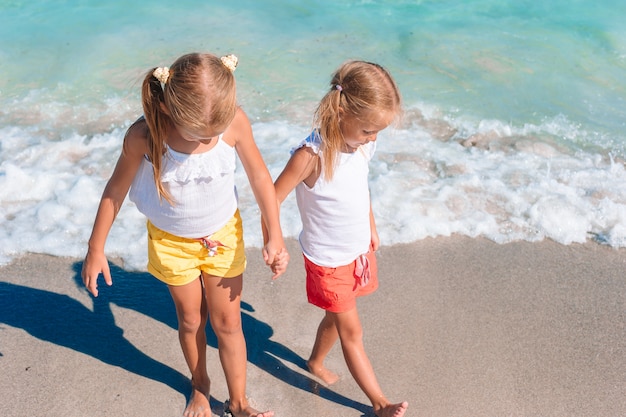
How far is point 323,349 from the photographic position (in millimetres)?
3051

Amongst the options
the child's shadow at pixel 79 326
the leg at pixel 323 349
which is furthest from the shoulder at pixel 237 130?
the child's shadow at pixel 79 326

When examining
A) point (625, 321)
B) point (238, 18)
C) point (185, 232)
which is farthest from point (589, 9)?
point (185, 232)

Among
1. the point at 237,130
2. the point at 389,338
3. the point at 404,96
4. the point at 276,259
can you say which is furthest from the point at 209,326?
the point at 404,96

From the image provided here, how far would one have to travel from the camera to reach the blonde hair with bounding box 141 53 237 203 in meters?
2.15

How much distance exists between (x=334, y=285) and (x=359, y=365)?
15.2 inches

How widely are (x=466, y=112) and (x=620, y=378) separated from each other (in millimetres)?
3510

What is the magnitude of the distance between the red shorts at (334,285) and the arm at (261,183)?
172mm

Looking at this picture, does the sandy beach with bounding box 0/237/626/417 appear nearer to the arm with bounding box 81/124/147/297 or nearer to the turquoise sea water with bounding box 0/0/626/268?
the turquoise sea water with bounding box 0/0/626/268

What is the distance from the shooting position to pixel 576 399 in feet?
9.74

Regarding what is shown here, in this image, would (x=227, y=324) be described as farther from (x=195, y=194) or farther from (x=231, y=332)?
(x=195, y=194)

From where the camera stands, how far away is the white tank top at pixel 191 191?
2383 mm

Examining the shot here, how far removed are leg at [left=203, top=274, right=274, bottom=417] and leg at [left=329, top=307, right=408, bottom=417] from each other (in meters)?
0.40

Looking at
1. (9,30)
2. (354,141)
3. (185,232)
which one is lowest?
(9,30)

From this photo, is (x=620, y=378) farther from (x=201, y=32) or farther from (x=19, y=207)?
(x=201, y=32)
